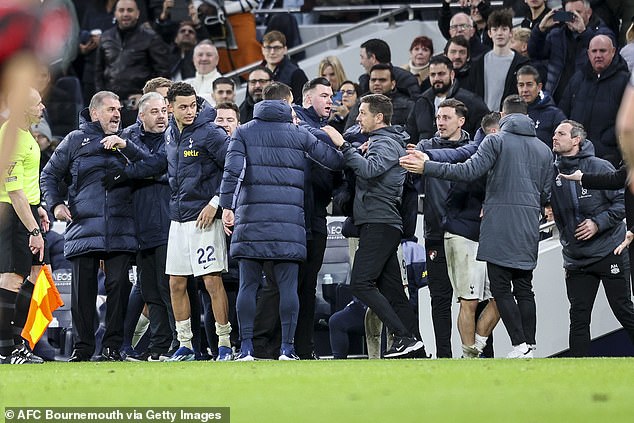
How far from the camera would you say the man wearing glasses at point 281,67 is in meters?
18.1

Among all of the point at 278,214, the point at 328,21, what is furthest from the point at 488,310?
the point at 328,21

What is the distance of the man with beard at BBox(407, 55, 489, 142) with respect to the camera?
1581 centimetres

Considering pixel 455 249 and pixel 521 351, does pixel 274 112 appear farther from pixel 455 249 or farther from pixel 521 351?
pixel 521 351

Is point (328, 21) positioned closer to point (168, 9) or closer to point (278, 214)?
point (168, 9)

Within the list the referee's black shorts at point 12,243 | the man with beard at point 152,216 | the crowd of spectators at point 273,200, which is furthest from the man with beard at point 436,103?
the referee's black shorts at point 12,243

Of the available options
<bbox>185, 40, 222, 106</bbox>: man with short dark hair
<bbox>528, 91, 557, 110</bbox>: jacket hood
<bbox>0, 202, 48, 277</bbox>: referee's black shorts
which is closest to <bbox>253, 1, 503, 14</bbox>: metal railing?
<bbox>185, 40, 222, 106</bbox>: man with short dark hair

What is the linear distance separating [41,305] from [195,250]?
5.28 ft

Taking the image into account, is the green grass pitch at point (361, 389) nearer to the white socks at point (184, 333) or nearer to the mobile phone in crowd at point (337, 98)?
the white socks at point (184, 333)

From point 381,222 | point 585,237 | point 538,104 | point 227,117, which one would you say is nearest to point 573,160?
point 585,237

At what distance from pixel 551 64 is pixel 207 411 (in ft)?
33.5

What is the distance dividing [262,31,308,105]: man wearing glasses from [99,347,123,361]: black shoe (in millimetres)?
4892

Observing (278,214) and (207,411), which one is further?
(278,214)

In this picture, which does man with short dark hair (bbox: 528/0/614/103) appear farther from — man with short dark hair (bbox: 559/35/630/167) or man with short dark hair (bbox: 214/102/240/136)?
man with short dark hair (bbox: 214/102/240/136)

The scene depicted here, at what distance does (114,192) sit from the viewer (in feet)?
46.9
